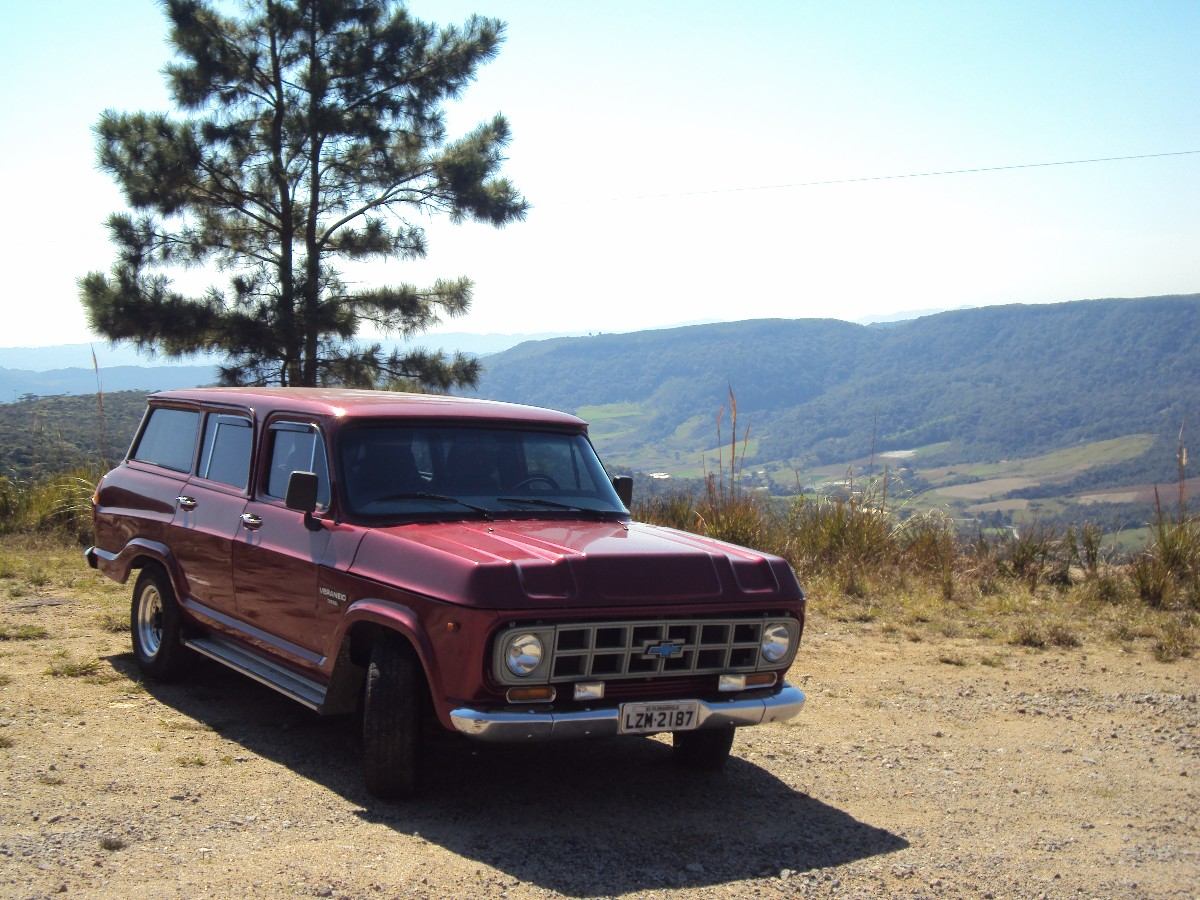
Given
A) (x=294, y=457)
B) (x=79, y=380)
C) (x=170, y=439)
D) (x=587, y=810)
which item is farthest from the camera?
(x=79, y=380)

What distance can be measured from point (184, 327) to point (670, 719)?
15211 millimetres

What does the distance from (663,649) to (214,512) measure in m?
2.91

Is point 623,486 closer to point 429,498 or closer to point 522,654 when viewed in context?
point 429,498

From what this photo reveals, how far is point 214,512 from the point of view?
6.89m

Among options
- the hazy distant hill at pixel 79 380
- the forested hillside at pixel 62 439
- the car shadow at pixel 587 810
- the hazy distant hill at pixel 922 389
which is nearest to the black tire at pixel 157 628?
the car shadow at pixel 587 810

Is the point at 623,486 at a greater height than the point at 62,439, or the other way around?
the point at 623,486

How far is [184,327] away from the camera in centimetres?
1872

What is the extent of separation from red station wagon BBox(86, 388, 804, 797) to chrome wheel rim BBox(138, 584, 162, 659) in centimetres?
14

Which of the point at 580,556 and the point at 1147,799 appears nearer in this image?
the point at 580,556

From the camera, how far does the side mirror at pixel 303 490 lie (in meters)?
5.87

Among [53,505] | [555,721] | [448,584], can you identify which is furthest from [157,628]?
[53,505]

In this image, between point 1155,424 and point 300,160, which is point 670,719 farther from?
point 1155,424

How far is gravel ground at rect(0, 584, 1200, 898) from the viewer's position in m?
4.64

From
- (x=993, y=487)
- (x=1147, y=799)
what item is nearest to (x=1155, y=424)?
(x=993, y=487)
